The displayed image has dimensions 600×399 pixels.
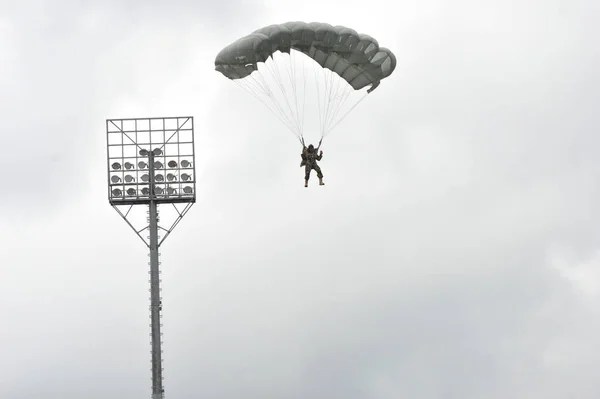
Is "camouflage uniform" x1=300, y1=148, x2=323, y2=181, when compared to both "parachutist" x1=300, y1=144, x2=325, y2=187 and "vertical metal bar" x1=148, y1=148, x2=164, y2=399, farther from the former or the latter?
"vertical metal bar" x1=148, y1=148, x2=164, y2=399

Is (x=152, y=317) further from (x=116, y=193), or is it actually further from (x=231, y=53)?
(x=231, y=53)

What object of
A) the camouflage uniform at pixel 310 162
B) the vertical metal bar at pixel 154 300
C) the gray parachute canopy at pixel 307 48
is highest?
the gray parachute canopy at pixel 307 48

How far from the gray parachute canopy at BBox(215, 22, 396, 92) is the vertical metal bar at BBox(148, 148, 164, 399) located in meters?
13.7

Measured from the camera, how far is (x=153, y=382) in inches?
4417

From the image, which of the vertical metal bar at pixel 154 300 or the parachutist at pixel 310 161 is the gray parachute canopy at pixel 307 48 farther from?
the vertical metal bar at pixel 154 300

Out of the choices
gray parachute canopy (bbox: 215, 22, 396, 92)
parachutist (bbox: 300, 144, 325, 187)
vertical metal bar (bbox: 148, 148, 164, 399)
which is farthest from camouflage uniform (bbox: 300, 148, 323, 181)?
vertical metal bar (bbox: 148, 148, 164, 399)

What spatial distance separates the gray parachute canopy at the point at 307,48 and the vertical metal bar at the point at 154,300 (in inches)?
540

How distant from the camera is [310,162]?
100875 millimetres

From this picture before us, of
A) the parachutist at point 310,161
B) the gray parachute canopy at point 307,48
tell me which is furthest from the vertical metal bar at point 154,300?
the parachutist at point 310,161

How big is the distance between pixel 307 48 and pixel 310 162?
246 inches

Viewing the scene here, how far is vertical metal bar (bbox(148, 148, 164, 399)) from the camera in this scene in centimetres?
11225

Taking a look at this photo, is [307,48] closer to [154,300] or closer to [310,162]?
[310,162]

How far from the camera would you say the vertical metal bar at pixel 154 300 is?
112m

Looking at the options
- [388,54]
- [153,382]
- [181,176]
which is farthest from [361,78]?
[153,382]
